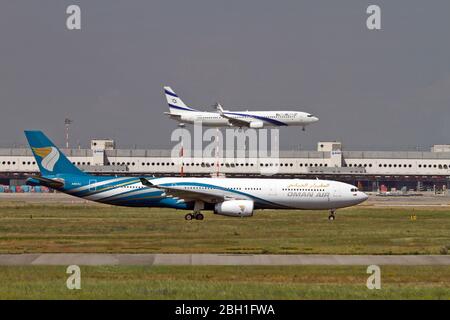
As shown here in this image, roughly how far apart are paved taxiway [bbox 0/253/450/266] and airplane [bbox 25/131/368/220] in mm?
25425

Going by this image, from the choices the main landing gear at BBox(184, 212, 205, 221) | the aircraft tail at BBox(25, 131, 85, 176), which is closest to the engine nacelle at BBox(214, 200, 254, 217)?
the main landing gear at BBox(184, 212, 205, 221)

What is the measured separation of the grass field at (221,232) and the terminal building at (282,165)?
95923 mm

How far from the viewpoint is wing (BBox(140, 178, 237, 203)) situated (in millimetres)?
57875

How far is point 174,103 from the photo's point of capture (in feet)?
→ 460

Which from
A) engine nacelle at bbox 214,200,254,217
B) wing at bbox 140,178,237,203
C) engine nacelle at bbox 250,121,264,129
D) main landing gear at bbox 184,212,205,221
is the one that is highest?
engine nacelle at bbox 250,121,264,129

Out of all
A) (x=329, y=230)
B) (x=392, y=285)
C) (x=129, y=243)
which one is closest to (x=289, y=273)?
(x=392, y=285)

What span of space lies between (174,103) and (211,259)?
361ft

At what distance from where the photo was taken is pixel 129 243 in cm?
3888

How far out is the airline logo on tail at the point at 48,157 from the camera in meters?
60.4

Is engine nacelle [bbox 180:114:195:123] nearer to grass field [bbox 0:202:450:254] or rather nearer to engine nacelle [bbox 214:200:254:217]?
grass field [bbox 0:202:450:254]

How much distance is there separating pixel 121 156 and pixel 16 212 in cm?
10283

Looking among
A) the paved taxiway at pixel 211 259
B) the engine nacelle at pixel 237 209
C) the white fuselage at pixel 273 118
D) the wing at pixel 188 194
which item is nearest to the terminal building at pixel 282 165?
the white fuselage at pixel 273 118

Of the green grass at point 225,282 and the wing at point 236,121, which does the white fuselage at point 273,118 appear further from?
the green grass at point 225,282
